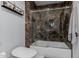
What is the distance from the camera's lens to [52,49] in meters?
2.32

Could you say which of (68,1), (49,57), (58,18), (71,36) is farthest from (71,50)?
(68,1)

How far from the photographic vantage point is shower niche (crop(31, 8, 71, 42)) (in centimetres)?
244

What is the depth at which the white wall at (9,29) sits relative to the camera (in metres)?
1.66

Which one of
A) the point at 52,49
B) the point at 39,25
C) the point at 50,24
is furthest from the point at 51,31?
the point at 52,49

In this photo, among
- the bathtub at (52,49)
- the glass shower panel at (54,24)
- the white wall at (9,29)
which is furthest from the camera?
the glass shower panel at (54,24)

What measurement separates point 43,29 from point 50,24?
9.7 inches

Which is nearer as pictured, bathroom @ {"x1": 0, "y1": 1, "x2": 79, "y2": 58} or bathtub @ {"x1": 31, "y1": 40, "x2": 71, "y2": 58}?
bathroom @ {"x1": 0, "y1": 1, "x2": 79, "y2": 58}

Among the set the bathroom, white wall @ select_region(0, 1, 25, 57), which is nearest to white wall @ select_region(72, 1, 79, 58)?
the bathroom

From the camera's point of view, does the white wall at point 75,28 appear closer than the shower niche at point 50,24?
Yes

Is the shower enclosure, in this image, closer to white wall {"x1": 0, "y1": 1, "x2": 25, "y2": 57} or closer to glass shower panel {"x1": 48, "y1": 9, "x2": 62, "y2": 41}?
glass shower panel {"x1": 48, "y1": 9, "x2": 62, "y2": 41}

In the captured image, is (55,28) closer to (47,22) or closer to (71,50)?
(47,22)

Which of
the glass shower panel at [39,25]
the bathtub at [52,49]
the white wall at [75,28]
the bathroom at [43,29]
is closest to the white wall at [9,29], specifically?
the bathroom at [43,29]

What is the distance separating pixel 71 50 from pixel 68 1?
1243 millimetres

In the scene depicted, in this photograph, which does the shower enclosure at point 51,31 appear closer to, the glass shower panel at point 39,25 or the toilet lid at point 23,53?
the glass shower panel at point 39,25
